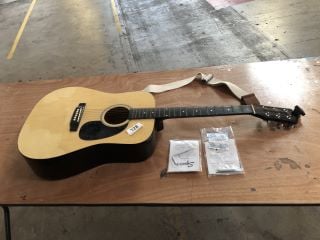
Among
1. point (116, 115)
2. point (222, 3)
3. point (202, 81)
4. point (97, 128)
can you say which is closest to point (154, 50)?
point (222, 3)

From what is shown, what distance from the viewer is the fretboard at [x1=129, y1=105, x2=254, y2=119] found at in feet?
3.13

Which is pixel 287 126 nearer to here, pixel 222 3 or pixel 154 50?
pixel 154 50

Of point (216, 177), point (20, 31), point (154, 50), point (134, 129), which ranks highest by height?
point (134, 129)

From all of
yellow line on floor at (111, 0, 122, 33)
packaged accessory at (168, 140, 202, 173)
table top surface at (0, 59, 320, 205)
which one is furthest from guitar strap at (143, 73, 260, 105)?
yellow line on floor at (111, 0, 122, 33)

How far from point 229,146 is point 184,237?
55cm

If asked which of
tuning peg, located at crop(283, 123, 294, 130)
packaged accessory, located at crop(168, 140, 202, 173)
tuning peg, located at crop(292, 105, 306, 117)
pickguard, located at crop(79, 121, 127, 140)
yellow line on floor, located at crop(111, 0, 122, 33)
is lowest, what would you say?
yellow line on floor, located at crop(111, 0, 122, 33)

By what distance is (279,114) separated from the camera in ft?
3.08

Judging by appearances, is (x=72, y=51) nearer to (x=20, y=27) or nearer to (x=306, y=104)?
(x=20, y=27)

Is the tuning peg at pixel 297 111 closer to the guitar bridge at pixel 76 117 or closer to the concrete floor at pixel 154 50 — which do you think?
the concrete floor at pixel 154 50

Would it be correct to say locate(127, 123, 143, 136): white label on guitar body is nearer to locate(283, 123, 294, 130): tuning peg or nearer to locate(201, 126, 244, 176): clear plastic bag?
locate(201, 126, 244, 176): clear plastic bag

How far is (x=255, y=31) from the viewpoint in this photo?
7.70 ft

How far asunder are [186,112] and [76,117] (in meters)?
0.36

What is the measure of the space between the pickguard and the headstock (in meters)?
0.43

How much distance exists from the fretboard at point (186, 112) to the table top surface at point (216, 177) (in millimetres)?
57
